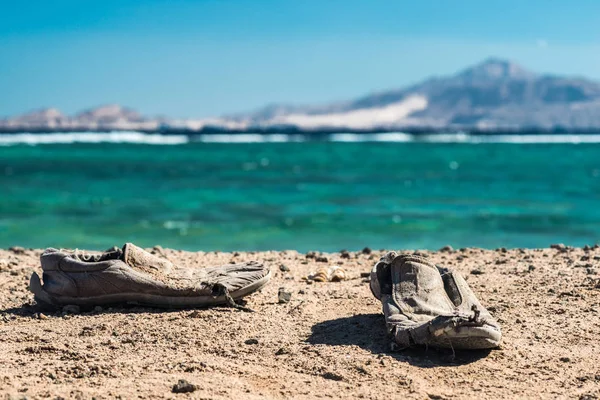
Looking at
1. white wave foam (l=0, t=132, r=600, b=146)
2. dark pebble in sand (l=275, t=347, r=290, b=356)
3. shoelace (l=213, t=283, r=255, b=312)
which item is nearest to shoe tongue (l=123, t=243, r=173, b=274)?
shoelace (l=213, t=283, r=255, b=312)

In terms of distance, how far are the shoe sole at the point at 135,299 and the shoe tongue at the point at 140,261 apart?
0.71 ft

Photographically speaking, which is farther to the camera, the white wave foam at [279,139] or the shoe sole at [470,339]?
the white wave foam at [279,139]

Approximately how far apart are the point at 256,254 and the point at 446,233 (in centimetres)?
665

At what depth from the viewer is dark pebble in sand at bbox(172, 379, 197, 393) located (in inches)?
165

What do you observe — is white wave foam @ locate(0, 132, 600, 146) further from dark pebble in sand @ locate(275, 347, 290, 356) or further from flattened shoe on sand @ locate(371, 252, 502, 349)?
dark pebble in sand @ locate(275, 347, 290, 356)

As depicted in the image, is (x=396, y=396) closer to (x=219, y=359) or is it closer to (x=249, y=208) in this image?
(x=219, y=359)

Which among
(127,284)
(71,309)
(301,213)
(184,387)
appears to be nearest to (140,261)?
(127,284)

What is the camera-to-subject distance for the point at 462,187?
27.1 metres

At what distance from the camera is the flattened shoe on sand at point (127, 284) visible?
222 inches

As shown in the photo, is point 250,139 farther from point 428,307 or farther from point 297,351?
point 297,351

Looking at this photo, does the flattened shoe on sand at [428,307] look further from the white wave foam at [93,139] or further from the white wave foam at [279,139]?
the white wave foam at [279,139]

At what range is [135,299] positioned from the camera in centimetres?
567

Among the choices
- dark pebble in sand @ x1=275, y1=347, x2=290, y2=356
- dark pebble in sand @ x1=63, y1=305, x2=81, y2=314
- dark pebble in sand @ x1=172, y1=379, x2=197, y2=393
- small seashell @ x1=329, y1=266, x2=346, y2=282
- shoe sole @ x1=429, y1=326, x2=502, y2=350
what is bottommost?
dark pebble in sand @ x1=172, y1=379, x2=197, y2=393

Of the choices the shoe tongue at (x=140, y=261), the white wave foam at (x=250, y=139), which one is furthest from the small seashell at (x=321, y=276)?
the white wave foam at (x=250, y=139)
